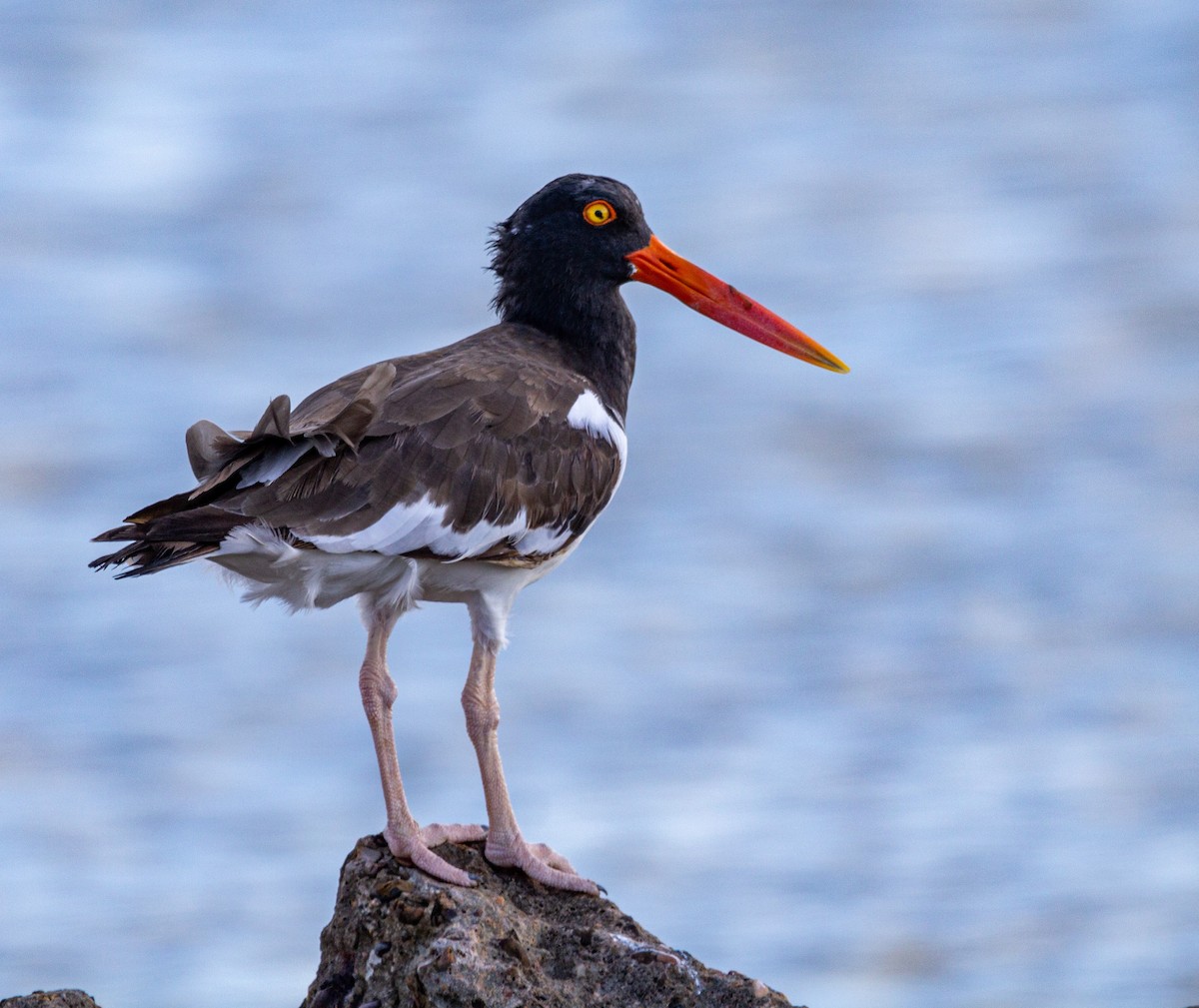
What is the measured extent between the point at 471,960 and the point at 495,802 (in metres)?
1.27

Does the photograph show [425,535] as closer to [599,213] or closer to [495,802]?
[495,802]

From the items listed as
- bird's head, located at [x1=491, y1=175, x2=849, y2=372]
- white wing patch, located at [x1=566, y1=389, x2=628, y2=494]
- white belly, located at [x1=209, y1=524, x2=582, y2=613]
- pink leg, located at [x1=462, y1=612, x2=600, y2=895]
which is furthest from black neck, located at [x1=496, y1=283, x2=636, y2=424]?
pink leg, located at [x1=462, y1=612, x2=600, y2=895]

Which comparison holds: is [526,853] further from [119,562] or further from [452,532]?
[119,562]

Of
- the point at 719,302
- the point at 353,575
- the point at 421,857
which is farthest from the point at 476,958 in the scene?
the point at 719,302

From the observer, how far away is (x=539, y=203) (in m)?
7.97

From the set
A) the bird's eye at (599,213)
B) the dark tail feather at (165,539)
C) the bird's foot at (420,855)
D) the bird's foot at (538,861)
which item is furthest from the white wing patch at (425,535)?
the bird's eye at (599,213)

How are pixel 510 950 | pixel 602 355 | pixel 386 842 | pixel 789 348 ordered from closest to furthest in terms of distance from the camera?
pixel 510 950 → pixel 386 842 → pixel 602 355 → pixel 789 348

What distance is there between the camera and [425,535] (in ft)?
21.1

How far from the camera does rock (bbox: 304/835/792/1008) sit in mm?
5559

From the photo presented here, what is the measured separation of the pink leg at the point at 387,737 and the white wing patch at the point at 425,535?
428mm

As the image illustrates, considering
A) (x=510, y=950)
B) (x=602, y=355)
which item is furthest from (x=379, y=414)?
(x=510, y=950)

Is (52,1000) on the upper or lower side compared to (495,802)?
lower

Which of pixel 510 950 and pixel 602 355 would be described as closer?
pixel 510 950

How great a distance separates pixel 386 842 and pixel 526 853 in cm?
66
